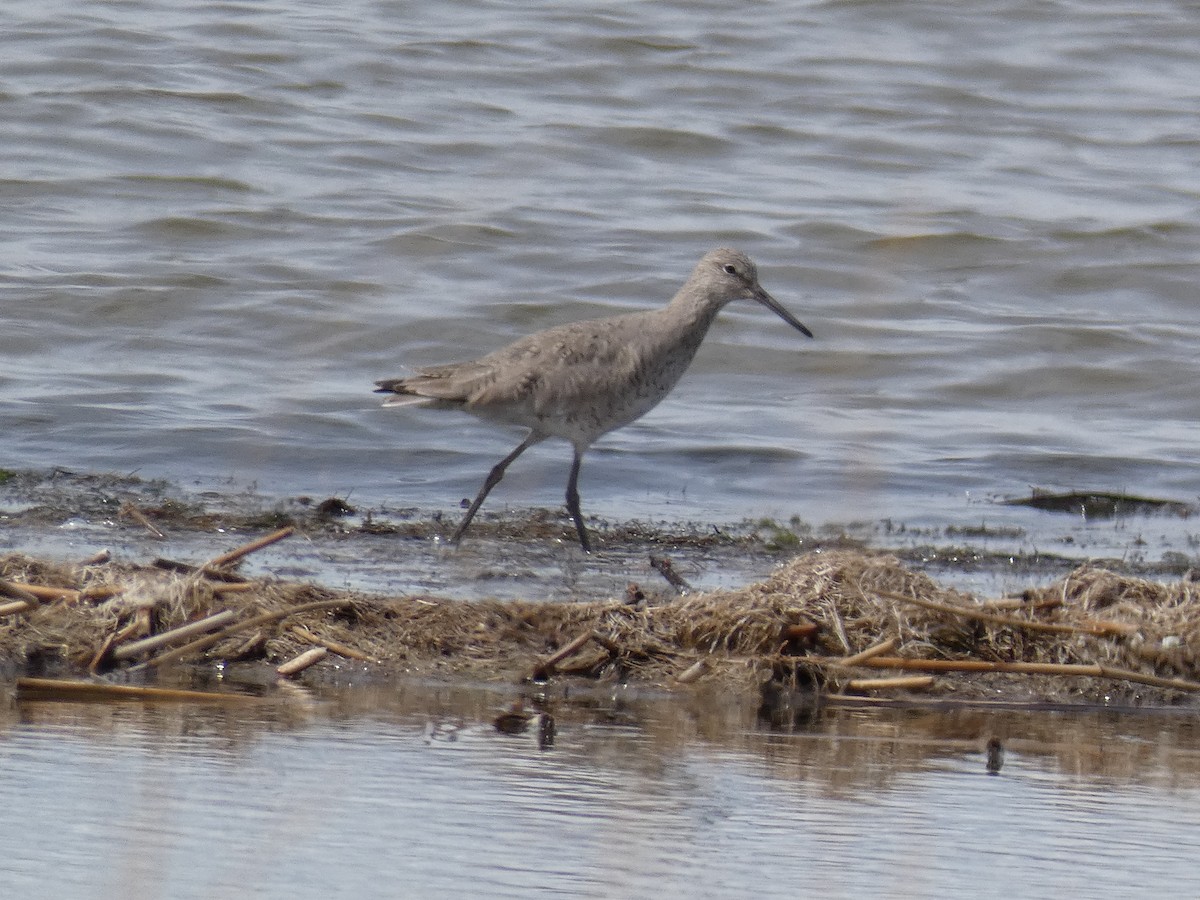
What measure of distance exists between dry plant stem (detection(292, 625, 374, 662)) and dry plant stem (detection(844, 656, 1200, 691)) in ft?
3.73

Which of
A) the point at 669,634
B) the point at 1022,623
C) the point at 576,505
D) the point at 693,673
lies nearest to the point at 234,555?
the point at 669,634

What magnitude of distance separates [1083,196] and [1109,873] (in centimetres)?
1123

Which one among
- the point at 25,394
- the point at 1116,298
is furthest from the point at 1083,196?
the point at 25,394

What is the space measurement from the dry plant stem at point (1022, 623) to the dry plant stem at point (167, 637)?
1.62 metres

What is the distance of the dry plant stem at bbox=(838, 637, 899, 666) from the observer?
476 cm

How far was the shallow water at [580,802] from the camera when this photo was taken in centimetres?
314

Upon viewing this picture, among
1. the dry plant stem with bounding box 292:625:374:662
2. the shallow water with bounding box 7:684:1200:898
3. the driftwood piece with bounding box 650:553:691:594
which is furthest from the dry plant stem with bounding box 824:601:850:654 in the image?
the dry plant stem with bounding box 292:625:374:662

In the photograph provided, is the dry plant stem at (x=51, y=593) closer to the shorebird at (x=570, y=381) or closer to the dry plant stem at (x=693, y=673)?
the dry plant stem at (x=693, y=673)

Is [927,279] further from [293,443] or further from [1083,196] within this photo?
[293,443]

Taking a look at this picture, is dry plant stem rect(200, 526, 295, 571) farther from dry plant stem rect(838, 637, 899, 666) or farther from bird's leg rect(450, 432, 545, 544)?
bird's leg rect(450, 432, 545, 544)

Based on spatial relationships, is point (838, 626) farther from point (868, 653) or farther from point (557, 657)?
point (557, 657)

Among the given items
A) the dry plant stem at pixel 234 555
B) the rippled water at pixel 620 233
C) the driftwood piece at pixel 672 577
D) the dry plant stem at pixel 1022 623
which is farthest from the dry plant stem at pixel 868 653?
the dry plant stem at pixel 234 555

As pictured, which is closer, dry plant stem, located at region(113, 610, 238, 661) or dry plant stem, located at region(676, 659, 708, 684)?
dry plant stem, located at region(113, 610, 238, 661)

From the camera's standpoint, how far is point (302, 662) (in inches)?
183
